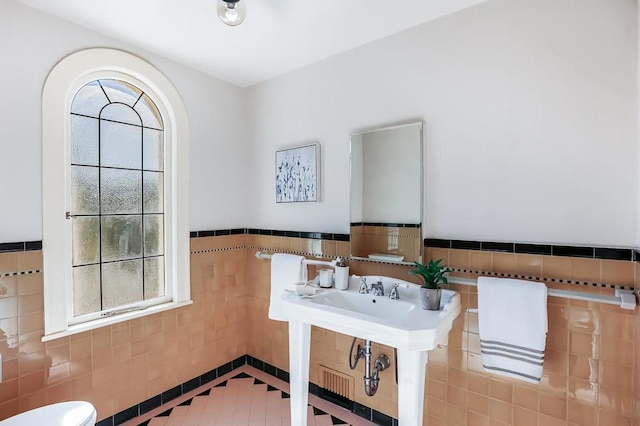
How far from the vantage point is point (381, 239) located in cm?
202

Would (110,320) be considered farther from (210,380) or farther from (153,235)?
(210,380)

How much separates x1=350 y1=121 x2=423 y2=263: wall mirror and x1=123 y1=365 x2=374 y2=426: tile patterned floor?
1.09m

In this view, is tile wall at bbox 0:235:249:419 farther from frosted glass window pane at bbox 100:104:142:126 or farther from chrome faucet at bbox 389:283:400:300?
chrome faucet at bbox 389:283:400:300

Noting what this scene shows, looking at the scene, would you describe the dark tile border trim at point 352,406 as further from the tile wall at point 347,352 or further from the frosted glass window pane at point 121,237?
the frosted glass window pane at point 121,237

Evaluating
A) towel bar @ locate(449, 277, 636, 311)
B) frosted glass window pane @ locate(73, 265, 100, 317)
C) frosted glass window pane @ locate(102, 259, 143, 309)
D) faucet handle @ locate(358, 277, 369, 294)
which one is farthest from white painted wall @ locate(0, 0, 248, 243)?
towel bar @ locate(449, 277, 636, 311)

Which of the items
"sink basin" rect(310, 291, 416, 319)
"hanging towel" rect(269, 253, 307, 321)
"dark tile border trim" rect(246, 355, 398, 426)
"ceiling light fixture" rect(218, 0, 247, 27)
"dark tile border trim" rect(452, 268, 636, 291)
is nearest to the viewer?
"dark tile border trim" rect(452, 268, 636, 291)

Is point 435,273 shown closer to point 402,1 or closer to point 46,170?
point 402,1

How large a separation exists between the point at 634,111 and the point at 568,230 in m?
0.55

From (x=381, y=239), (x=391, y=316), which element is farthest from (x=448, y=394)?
(x=381, y=239)

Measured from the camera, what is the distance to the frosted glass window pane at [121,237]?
6.82 feet

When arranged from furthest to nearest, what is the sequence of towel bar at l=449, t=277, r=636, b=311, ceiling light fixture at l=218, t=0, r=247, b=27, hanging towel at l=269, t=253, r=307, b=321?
1. hanging towel at l=269, t=253, r=307, b=321
2. ceiling light fixture at l=218, t=0, r=247, b=27
3. towel bar at l=449, t=277, r=636, b=311

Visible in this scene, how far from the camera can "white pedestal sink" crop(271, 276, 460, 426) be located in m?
1.40

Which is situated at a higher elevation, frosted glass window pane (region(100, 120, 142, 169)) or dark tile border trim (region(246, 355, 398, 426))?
frosted glass window pane (region(100, 120, 142, 169))

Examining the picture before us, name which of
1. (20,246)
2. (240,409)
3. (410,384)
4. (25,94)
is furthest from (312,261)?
(25,94)
